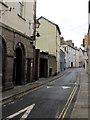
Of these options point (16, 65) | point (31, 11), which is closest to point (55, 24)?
point (31, 11)

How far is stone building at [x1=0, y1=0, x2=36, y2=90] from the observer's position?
48.0 feet

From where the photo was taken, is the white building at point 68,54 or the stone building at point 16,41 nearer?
the stone building at point 16,41

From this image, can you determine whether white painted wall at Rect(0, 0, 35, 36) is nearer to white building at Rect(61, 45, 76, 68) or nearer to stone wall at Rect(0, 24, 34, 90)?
stone wall at Rect(0, 24, 34, 90)

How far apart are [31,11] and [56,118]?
16.2 metres

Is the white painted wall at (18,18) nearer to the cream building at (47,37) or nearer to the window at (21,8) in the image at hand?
the window at (21,8)

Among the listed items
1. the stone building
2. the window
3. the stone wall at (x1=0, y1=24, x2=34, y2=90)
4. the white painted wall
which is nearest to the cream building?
the stone building

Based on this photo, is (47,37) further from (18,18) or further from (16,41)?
(16,41)

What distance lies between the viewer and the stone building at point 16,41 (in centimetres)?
1463

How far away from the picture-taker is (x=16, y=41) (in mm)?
16828

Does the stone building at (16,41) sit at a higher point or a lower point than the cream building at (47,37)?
lower

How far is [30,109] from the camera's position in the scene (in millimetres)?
8844

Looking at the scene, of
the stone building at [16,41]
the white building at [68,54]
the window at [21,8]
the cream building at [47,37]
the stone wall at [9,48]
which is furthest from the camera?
the white building at [68,54]

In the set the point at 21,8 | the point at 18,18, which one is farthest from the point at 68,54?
the point at 18,18

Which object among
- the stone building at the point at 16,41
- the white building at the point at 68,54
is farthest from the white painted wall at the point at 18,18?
the white building at the point at 68,54
